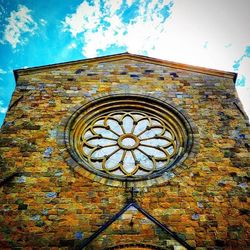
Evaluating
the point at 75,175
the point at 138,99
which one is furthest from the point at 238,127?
the point at 75,175

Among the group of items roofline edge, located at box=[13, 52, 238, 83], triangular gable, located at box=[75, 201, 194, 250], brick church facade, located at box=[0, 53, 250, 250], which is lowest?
triangular gable, located at box=[75, 201, 194, 250]

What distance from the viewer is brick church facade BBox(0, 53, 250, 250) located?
18.9 ft

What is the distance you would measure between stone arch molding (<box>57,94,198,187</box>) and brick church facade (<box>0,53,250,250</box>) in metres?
0.03

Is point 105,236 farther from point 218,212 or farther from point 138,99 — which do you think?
point 138,99

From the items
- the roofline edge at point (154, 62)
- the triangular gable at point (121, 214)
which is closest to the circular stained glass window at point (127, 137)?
the triangular gable at point (121, 214)

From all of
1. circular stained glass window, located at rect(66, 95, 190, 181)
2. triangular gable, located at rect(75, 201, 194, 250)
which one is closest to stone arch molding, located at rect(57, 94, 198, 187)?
circular stained glass window, located at rect(66, 95, 190, 181)

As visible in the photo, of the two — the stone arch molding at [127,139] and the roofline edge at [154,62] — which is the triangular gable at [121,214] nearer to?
the stone arch molding at [127,139]

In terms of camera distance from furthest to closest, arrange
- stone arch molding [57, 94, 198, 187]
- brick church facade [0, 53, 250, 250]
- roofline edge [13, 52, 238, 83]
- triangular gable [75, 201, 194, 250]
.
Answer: roofline edge [13, 52, 238, 83] → stone arch molding [57, 94, 198, 187] → brick church facade [0, 53, 250, 250] → triangular gable [75, 201, 194, 250]

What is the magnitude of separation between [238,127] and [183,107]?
4.51 feet

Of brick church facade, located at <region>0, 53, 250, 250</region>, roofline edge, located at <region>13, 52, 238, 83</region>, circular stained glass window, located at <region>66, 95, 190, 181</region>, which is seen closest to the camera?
brick church facade, located at <region>0, 53, 250, 250</region>

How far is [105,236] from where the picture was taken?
5.55 metres

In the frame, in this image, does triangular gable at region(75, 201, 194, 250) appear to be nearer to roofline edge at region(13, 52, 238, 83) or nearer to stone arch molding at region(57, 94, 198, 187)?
stone arch molding at region(57, 94, 198, 187)

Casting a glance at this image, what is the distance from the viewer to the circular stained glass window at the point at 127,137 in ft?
24.0

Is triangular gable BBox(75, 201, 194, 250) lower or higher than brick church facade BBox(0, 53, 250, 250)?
lower
